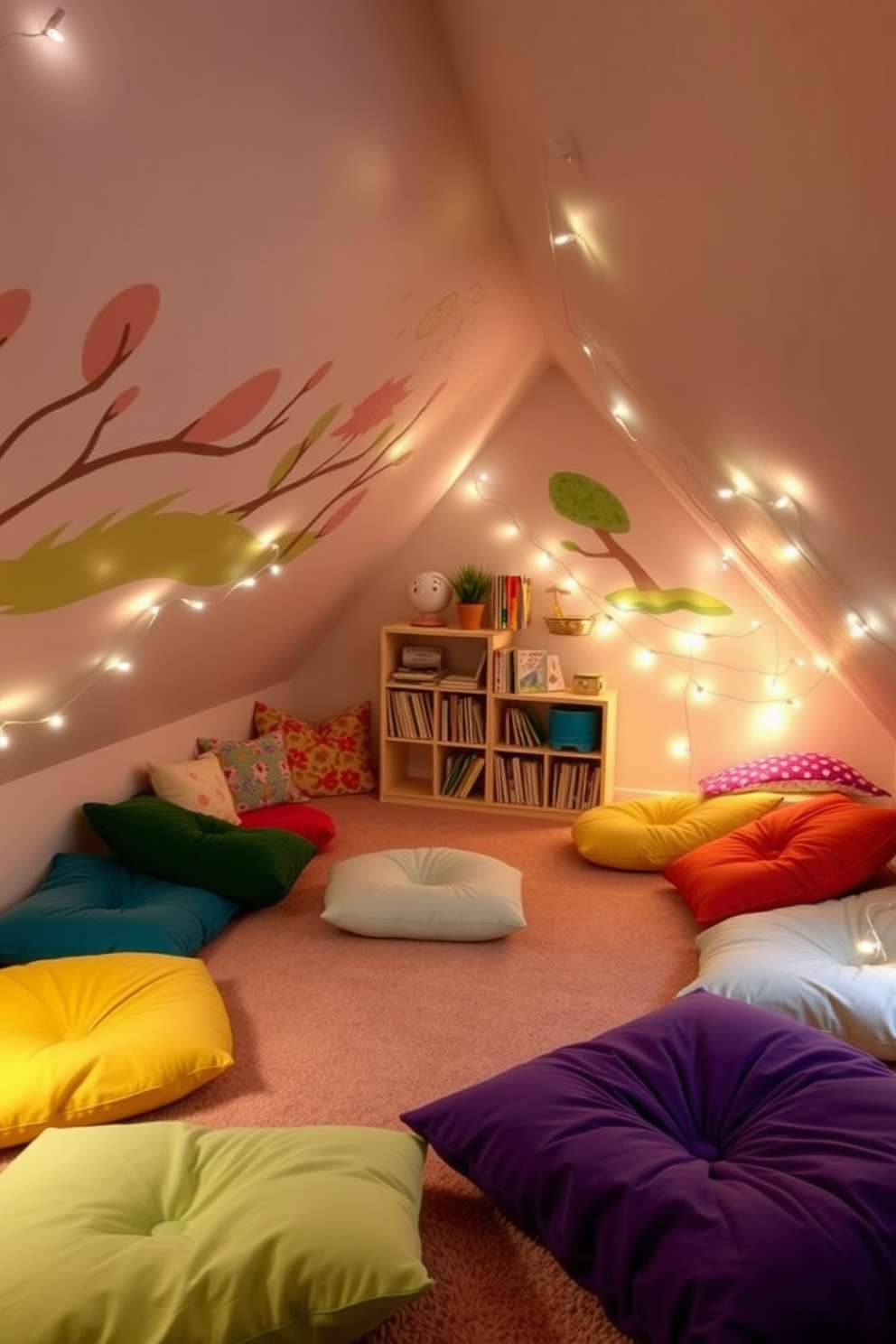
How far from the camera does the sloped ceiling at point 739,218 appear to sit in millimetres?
843


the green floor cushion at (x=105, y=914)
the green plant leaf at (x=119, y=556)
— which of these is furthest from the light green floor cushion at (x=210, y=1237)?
the green plant leaf at (x=119, y=556)

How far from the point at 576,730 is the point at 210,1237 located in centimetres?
316

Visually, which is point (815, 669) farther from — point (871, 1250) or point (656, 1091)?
point (871, 1250)

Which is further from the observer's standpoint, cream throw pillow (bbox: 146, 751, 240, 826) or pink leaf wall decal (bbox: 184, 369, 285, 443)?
cream throw pillow (bbox: 146, 751, 240, 826)

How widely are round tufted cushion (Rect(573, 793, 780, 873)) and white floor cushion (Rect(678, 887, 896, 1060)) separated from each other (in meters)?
0.69

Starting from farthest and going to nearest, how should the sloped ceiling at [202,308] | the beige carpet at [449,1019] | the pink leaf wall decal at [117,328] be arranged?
the beige carpet at [449,1019] → the pink leaf wall decal at [117,328] → the sloped ceiling at [202,308]

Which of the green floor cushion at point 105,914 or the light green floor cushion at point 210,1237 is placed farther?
the green floor cushion at point 105,914

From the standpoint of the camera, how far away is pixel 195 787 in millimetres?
3840

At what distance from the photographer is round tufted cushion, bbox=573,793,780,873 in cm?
A: 375

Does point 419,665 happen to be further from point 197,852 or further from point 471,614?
point 197,852

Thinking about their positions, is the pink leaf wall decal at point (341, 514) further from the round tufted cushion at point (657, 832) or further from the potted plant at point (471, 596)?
the round tufted cushion at point (657, 832)

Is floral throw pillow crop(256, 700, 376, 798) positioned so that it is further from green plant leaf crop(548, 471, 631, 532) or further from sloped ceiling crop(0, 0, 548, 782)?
green plant leaf crop(548, 471, 631, 532)

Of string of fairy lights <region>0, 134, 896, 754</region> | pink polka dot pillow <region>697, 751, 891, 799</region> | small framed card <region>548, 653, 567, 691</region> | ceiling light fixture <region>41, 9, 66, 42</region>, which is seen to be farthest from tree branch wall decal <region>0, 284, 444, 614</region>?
pink polka dot pillow <region>697, 751, 891, 799</region>

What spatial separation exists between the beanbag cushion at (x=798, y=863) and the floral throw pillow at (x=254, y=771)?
1.89m
